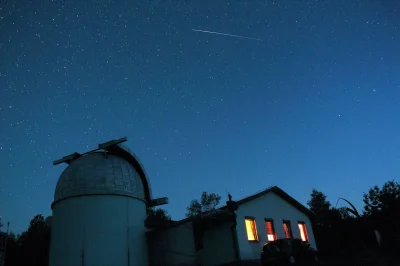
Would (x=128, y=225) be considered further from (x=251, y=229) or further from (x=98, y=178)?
(x=251, y=229)

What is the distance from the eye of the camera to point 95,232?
21.6 meters

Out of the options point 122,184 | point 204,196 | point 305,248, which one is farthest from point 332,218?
point 122,184

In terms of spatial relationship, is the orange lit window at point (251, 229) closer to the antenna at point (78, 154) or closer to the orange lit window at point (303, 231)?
the orange lit window at point (303, 231)

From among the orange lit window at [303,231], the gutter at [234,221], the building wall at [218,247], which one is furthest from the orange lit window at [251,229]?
the orange lit window at [303,231]

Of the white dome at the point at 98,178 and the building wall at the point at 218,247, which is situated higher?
the white dome at the point at 98,178

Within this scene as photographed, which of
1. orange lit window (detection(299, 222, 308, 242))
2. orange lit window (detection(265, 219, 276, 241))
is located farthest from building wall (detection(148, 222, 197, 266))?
orange lit window (detection(299, 222, 308, 242))

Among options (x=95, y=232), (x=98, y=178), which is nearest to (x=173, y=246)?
(x=95, y=232)

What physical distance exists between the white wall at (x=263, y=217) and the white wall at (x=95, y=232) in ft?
24.1

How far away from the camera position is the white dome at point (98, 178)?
22844mm

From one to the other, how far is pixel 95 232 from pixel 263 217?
11660 millimetres

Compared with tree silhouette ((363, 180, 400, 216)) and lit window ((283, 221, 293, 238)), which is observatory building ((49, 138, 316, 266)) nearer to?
lit window ((283, 221, 293, 238))

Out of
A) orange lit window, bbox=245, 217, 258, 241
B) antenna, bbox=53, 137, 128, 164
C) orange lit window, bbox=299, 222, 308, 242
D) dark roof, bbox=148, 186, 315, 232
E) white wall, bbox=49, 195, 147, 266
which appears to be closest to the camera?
white wall, bbox=49, 195, 147, 266

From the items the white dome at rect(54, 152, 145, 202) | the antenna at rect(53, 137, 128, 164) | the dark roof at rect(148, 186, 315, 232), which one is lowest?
the dark roof at rect(148, 186, 315, 232)

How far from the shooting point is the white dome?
22844mm
